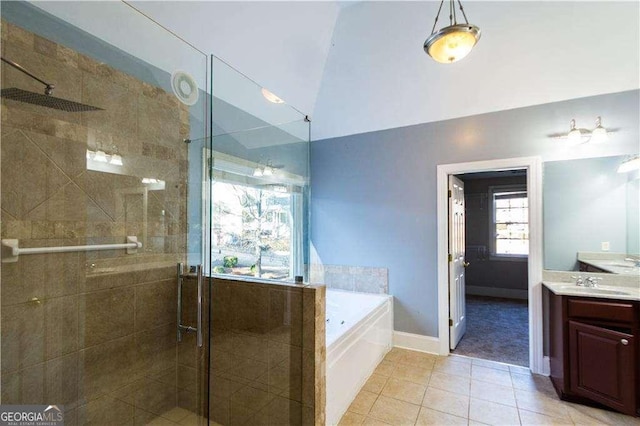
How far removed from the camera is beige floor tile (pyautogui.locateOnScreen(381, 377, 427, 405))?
7.61ft

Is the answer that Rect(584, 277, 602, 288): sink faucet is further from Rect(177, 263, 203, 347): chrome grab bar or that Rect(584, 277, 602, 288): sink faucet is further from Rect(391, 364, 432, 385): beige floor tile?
Rect(177, 263, 203, 347): chrome grab bar

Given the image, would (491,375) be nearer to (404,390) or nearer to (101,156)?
(404,390)

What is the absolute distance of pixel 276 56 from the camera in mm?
2564

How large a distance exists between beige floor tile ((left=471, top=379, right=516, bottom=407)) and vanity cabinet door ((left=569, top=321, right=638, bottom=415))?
44cm

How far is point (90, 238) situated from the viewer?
1682mm

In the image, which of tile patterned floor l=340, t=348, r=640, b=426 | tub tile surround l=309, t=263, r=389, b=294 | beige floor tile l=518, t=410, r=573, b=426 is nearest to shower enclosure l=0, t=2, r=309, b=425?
tile patterned floor l=340, t=348, r=640, b=426

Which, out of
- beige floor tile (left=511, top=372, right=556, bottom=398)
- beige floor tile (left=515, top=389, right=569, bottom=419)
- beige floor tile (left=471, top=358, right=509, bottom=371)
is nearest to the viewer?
beige floor tile (left=515, top=389, right=569, bottom=419)

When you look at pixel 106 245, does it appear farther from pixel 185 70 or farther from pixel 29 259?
pixel 185 70

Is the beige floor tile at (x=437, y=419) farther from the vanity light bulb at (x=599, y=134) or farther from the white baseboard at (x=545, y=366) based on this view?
the vanity light bulb at (x=599, y=134)

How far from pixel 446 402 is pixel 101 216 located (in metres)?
2.76

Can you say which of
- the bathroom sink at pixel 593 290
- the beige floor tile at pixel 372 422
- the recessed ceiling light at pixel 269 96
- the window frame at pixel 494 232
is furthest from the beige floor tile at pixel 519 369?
the recessed ceiling light at pixel 269 96

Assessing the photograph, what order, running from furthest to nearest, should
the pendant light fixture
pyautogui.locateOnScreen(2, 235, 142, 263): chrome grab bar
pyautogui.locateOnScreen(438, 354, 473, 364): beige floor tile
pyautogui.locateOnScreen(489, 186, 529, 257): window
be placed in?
pyautogui.locateOnScreen(489, 186, 529, 257): window → pyautogui.locateOnScreen(438, 354, 473, 364): beige floor tile → the pendant light fixture → pyautogui.locateOnScreen(2, 235, 142, 263): chrome grab bar

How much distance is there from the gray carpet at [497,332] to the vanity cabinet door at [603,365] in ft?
2.32

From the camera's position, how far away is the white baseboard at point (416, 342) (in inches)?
123
